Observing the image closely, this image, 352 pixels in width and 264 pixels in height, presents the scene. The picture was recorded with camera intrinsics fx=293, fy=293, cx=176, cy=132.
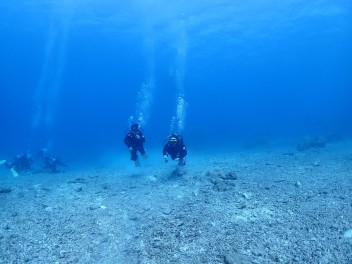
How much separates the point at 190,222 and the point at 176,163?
12.3 m

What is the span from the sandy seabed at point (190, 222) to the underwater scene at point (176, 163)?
36mm

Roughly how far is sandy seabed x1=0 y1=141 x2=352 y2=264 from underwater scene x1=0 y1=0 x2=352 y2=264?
0.12 ft

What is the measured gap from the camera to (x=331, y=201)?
7062 mm

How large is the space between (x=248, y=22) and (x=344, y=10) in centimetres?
1162

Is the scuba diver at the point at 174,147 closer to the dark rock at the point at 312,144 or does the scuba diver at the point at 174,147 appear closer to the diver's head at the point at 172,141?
the diver's head at the point at 172,141

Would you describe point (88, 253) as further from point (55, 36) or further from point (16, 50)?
point (16, 50)

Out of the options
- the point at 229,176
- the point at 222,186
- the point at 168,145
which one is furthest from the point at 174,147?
the point at 222,186

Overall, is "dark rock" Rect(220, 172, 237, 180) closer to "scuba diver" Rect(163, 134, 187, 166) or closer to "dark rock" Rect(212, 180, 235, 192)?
"dark rock" Rect(212, 180, 235, 192)

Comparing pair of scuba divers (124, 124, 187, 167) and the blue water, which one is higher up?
the blue water

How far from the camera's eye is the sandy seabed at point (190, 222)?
204 inches

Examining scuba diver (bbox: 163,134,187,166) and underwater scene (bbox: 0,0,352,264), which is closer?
underwater scene (bbox: 0,0,352,264)

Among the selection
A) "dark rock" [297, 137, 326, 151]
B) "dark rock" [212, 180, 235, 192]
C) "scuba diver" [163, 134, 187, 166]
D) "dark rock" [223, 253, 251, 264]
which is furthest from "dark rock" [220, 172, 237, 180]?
"dark rock" [297, 137, 326, 151]

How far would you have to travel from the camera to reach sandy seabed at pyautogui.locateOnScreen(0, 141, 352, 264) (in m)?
5.19

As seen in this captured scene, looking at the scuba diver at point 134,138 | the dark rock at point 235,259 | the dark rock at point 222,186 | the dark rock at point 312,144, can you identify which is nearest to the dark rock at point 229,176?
the dark rock at point 222,186
